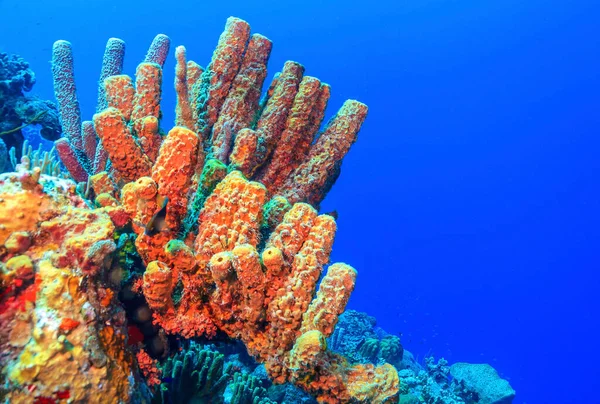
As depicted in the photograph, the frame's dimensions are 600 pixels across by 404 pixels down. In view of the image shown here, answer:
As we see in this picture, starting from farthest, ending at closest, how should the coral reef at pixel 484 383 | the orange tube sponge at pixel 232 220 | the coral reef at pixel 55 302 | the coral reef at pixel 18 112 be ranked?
1. the coral reef at pixel 484 383
2. the coral reef at pixel 18 112
3. the orange tube sponge at pixel 232 220
4. the coral reef at pixel 55 302

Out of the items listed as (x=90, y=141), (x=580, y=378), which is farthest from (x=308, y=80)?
(x=580, y=378)

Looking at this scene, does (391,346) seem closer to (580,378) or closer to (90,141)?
(90,141)

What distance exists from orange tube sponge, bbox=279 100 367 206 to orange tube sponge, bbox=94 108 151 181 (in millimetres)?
1408

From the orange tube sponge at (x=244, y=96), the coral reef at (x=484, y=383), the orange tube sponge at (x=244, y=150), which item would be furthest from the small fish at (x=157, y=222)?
the coral reef at (x=484, y=383)

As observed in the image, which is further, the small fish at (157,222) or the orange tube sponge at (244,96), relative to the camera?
the orange tube sponge at (244,96)

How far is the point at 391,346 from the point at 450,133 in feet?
331

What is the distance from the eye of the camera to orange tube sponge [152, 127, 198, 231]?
8.16ft

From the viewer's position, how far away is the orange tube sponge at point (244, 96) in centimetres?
376

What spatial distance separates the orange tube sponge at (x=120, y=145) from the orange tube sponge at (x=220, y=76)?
4.04ft

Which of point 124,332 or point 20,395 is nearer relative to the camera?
point 20,395

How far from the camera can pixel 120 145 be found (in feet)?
9.19

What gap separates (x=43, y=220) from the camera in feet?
6.23

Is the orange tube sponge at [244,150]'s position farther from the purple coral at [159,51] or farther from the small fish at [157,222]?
the purple coral at [159,51]

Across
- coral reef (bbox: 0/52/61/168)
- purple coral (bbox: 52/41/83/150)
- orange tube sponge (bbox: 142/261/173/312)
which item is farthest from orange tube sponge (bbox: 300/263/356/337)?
coral reef (bbox: 0/52/61/168)
